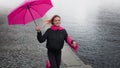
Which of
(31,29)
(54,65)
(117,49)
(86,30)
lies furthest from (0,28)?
(54,65)

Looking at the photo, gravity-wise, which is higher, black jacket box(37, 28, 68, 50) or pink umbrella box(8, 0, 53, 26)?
pink umbrella box(8, 0, 53, 26)

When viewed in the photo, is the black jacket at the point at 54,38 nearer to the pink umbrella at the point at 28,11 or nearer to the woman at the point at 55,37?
the woman at the point at 55,37

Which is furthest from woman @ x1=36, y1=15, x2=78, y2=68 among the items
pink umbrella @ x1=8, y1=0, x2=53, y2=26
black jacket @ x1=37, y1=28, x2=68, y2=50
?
pink umbrella @ x1=8, y1=0, x2=53, y2=26

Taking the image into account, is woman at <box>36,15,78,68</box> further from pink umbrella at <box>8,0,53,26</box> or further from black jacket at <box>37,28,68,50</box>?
pink umbrella at <box>8,0,53,26</box>

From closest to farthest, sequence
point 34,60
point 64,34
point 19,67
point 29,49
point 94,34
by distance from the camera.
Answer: point 64,34, point 19,67, point 34,60, point 29,49, point 94,34

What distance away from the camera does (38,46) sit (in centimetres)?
1136

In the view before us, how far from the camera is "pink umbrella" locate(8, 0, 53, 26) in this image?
21.1 feet

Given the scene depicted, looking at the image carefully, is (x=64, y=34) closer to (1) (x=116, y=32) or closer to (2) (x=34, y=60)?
(2) (x=34, y=60)

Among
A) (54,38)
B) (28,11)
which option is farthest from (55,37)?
→ (28,11)

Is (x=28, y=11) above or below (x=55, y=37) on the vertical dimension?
above

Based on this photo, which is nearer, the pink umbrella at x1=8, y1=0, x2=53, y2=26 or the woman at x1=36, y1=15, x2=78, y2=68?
the pink umbrella at x1=8, y1=0, x2=53, y2=26

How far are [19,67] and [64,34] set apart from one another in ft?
8.00

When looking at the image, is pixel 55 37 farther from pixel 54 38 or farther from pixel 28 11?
pixel 28 11

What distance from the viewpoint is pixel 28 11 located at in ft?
22.0
